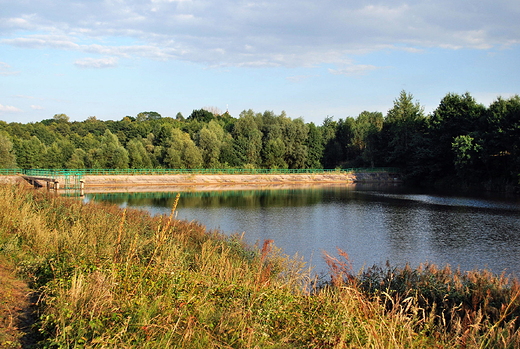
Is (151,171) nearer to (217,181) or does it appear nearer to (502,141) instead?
(217,181)

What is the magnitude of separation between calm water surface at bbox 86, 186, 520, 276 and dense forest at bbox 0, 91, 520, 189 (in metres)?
19.4

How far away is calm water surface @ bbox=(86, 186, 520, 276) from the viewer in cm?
1570

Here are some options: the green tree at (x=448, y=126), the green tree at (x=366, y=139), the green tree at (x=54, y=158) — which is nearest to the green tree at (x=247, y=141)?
the green tree at (x=366, y=139)

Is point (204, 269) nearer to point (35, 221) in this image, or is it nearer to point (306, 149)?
point (35, 221)

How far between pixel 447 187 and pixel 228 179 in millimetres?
31158

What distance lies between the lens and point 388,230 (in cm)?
2219

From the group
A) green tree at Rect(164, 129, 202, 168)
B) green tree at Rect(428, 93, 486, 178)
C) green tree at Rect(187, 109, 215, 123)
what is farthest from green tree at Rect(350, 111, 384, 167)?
green tree at Rect(187, 109, 215, 123)

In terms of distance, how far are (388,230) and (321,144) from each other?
63037 millimetres

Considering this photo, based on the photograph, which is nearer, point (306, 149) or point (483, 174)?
point (483, 174)

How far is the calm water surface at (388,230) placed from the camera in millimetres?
15705

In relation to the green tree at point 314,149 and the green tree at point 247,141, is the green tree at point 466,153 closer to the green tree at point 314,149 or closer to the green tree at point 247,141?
the green tree at point 314,149

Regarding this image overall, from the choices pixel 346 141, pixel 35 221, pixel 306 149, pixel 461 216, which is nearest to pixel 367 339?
pixel 35 221

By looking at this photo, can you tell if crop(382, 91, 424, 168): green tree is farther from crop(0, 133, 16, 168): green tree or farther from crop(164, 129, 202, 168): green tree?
crop(0, 133, 16, 168): green tree

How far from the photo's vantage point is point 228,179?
2574 inches
